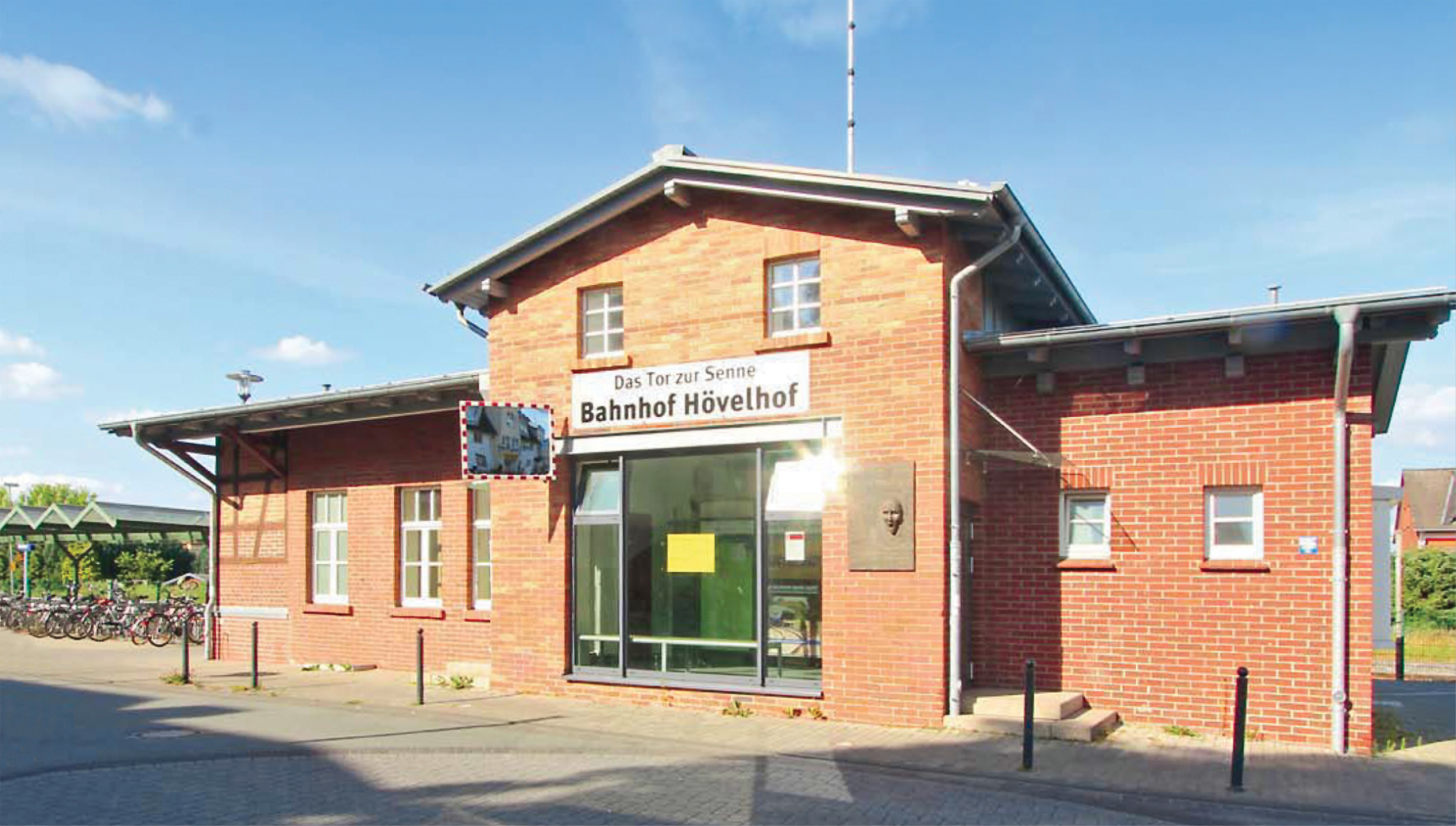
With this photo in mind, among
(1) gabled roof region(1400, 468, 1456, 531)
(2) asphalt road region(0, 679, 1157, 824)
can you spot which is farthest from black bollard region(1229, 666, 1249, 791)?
(1) gabled roof region(1400, 468, 1456, 531)

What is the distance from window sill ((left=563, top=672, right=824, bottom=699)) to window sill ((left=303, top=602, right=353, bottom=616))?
17.2ft

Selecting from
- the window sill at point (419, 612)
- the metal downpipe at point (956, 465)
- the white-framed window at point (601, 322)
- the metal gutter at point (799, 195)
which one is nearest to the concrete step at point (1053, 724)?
the metal downpipe at point (956, 465)

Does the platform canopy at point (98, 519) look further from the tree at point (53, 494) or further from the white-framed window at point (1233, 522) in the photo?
the tree at point (53, 494)

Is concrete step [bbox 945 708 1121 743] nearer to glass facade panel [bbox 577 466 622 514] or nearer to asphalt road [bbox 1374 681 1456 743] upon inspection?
asphalt road [bbox 1374 681 1456 743]

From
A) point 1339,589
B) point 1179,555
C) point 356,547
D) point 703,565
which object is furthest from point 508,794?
point 356,547

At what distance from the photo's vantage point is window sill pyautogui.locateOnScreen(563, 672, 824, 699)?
466 inches

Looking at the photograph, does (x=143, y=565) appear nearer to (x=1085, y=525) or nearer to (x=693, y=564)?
(x=693, y=564)

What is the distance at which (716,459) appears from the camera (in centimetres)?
1267

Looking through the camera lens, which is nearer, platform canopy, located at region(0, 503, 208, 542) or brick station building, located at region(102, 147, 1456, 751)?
brick station building, located at region(102, 147, 1456, 751)

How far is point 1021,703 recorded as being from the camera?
35.7 ft

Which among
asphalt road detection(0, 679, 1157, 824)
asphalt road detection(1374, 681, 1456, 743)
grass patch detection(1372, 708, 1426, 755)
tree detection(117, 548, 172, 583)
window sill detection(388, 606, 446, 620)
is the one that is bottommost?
tree detection(117, 548, 172, 583)

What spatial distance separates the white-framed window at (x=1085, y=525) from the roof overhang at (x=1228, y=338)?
1326mm

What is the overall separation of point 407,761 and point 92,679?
9.15 m

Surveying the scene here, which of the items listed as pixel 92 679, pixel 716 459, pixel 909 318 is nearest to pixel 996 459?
pixel 909 318
